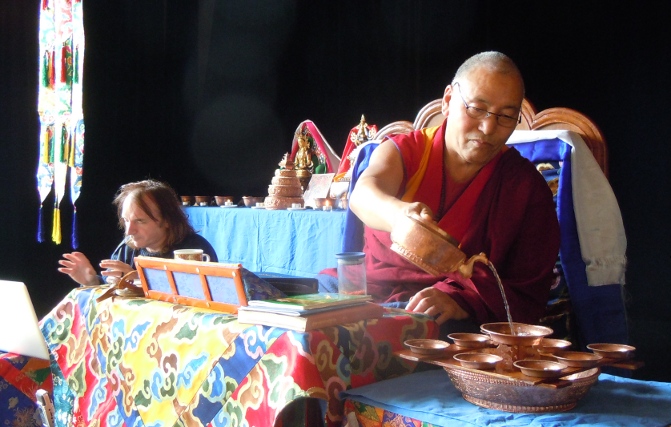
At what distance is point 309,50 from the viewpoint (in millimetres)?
5172

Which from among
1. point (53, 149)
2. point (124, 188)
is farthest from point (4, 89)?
point (124, 188)

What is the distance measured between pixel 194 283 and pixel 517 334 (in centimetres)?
66

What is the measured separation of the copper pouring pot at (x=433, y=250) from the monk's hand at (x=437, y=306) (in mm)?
325

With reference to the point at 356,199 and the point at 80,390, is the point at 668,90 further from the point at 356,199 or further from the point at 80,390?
the point at 80,390

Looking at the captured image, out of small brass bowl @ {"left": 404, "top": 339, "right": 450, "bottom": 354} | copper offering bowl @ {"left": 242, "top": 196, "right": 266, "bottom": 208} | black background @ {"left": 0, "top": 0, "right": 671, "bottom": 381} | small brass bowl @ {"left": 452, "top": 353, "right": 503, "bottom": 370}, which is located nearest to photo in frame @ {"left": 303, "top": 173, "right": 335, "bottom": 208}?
copper offering bowl @ {"left": 242, "top": 196, "right": 266, "bottom": 208}

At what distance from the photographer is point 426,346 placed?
1163mm

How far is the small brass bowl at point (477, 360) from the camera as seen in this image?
1.03 metres

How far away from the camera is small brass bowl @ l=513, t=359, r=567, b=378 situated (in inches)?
38.3

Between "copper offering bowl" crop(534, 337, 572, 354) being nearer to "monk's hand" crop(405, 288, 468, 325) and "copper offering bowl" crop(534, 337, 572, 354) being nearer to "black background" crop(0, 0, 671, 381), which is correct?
"monk's hand" crop(405, 288, 468, 325)

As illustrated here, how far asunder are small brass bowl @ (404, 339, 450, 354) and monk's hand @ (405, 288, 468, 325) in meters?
0.25

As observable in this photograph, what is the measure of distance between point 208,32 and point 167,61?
0.41 metres

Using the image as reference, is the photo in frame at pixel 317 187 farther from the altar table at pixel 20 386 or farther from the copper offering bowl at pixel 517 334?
the copper offering bowl at pixel 517 334

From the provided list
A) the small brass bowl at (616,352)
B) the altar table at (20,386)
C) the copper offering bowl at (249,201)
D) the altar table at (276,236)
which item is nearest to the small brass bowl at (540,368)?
the small brass bowl at (616,352)

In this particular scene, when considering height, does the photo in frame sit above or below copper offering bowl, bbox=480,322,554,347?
above
